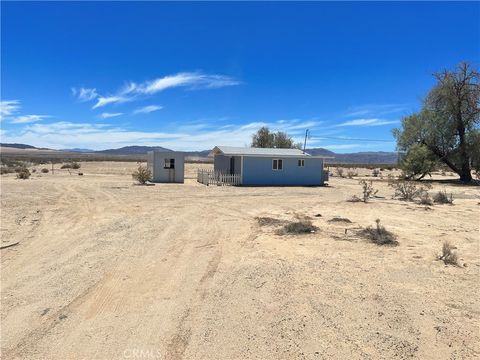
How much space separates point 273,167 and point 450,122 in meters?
17.5

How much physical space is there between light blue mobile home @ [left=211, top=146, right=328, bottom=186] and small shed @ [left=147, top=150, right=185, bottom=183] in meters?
3.29

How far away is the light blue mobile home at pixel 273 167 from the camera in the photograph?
95.2 feet

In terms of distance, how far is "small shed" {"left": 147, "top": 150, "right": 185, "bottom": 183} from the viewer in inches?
1198

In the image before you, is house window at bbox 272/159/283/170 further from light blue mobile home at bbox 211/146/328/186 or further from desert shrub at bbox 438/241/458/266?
desert shrub at bbox 438/241/458/266

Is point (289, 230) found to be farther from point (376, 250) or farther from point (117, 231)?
point (117, 231)

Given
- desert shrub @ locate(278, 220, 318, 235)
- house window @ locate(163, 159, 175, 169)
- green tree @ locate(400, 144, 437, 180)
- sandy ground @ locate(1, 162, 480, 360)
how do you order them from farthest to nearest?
green tree @ locate(400, 144, 437, 180) < house window @ locate(163, 159, 175, 169) < desert shrub @ locate(278, 220, 318, 235) < sandy ground @ locate(1, 162, 480, 360)

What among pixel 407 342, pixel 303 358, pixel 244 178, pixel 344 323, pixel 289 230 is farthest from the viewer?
pixel 244 178

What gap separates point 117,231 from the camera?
1034cm

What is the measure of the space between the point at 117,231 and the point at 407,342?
299 inches

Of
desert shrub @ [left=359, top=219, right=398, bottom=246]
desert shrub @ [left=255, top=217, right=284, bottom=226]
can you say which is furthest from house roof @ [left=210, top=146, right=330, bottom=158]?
desert shrub @ [left=359, top=219, right=398, bottom=246]

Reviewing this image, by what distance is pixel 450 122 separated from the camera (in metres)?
36.3

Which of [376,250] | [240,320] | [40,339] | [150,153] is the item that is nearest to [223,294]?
[240,320]

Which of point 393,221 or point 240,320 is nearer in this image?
point 240,320

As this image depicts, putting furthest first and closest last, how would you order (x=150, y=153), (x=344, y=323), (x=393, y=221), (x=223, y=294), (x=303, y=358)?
(x=150, y=153) → (x=393, y=221) → (x=223, y=294) → (x=344, y=323) → (x=303, y=358)
